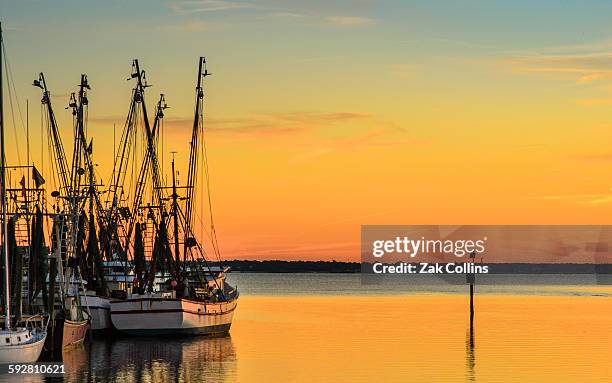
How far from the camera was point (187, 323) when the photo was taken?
104 m

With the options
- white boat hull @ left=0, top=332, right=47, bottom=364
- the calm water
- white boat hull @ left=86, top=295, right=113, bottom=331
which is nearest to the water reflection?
the calm water

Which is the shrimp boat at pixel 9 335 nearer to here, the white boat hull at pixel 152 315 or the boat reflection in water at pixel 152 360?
the boat reflection in water at pixel 152 360

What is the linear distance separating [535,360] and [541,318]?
2700 inches

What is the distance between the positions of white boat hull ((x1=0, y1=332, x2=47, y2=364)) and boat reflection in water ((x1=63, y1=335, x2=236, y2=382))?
2488mm

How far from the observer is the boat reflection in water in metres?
A: 76.6

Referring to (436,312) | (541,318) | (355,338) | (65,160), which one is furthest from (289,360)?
(436,312)

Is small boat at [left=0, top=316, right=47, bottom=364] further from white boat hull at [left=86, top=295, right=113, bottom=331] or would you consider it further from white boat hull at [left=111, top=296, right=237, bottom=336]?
white boat hull at [left=86, top=295, right=113, bottom=331]

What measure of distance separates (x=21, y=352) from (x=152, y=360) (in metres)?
17.3

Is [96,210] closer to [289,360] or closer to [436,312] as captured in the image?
[289,360]

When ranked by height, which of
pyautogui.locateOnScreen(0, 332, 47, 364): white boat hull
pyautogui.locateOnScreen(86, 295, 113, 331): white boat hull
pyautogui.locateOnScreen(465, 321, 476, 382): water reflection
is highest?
pyautogui.locateOnScreen(86, 295, 113, 331): white boat hull

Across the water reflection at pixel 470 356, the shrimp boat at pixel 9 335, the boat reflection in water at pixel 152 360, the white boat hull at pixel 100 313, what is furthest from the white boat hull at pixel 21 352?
the white boat hull at pixel 100 313

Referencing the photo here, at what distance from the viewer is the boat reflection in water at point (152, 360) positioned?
76.6m

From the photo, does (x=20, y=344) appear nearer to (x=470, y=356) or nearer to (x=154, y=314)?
(x=154, y=314)

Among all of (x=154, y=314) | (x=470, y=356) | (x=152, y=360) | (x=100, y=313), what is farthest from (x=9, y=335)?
(x=470, y=356)
